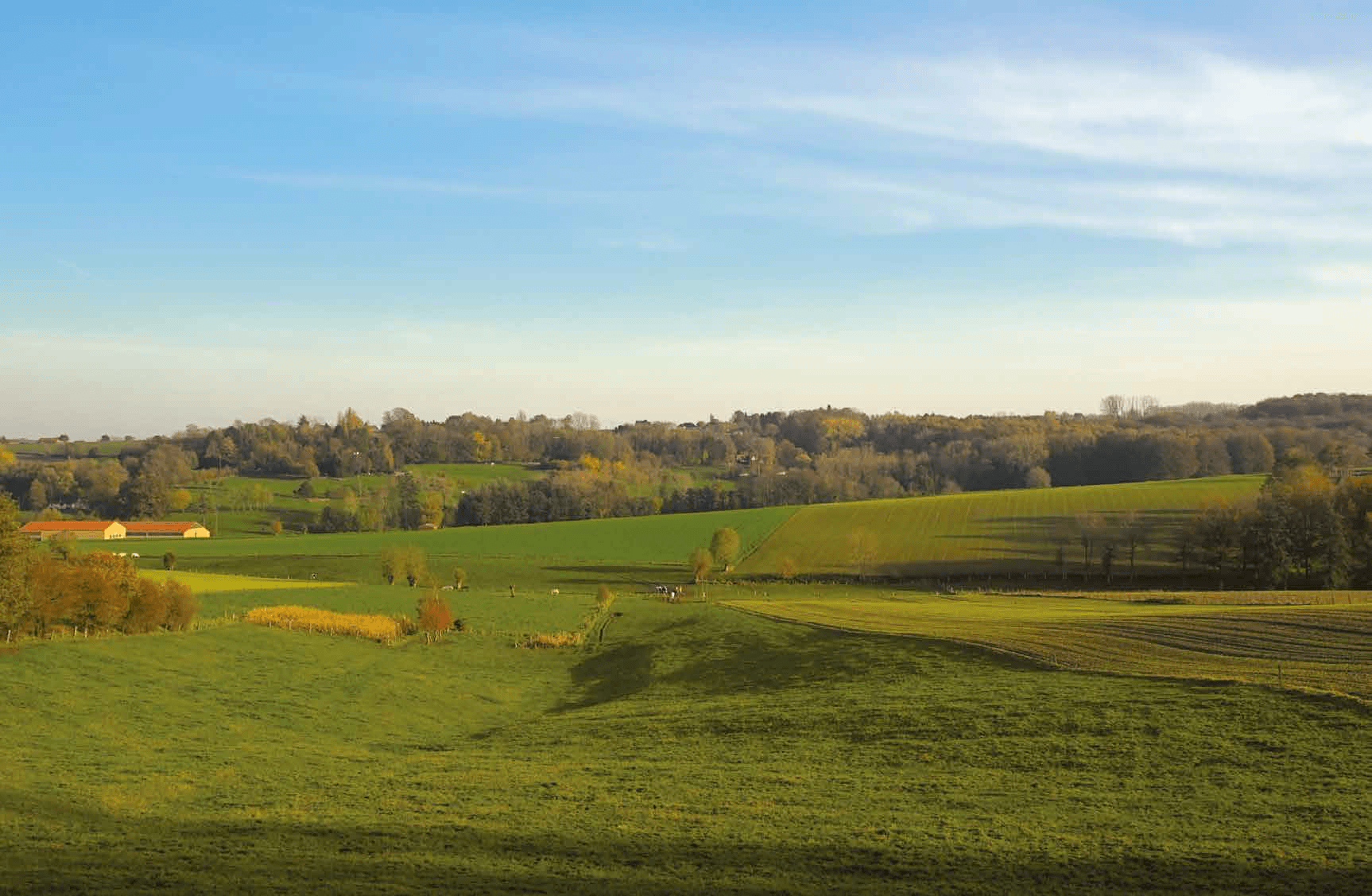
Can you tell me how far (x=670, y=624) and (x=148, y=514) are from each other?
124574 mm

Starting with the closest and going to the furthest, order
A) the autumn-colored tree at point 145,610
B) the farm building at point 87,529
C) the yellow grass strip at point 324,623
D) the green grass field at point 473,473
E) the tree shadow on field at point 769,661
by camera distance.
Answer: the tree shadow on field at point 769,661
the autumn-colored tree at point 145,610
the yellow grass strip at point 324,623
the farm building at point 87,529
the green grass field at point 473,473

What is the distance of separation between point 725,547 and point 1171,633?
5894 centimetres

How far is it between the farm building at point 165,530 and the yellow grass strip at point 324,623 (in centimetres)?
9324

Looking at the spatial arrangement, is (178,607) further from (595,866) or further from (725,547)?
(725,547)

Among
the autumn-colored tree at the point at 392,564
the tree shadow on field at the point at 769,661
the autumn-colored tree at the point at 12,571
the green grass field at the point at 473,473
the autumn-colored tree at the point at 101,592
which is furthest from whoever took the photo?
the green grass field at the point at 473,473

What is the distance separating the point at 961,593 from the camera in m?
80.8

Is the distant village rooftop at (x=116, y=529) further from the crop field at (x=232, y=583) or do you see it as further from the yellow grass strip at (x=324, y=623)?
the yellow grass strip at (x=324, y=623)

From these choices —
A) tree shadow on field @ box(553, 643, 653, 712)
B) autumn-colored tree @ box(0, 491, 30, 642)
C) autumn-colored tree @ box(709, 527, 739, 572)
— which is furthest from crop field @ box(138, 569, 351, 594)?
autumn-colored tree @ box(709, 527, 739, 572)

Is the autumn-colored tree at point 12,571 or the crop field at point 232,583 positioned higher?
the autumn-colored tree at point 12,571

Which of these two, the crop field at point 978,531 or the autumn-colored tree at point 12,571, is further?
the crop field at point 978,531

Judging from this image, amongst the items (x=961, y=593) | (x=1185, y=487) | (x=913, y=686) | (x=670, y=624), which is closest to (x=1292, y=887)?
(x=913, y=686)

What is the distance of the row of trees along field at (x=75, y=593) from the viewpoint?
125 ft

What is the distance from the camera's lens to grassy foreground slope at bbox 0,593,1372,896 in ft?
53.4

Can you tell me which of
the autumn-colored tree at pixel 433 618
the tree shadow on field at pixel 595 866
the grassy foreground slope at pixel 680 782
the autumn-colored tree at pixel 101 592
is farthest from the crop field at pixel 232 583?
the tree shadow on field at pixel 595 866
